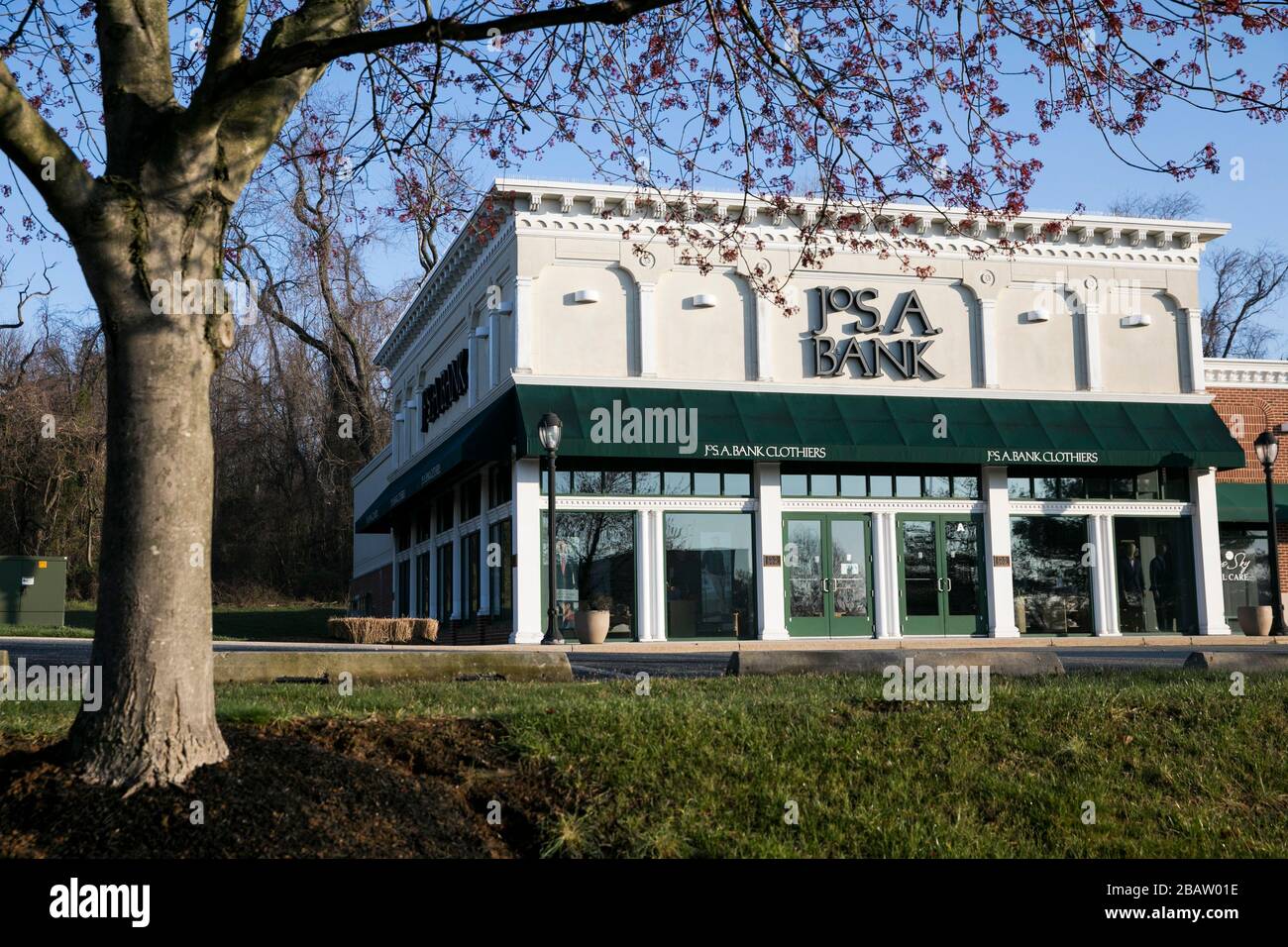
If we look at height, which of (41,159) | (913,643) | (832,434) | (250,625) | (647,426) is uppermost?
(647,426)

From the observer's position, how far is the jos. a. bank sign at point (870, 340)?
2656 centimetres

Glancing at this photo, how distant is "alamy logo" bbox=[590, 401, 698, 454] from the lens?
2431 cm

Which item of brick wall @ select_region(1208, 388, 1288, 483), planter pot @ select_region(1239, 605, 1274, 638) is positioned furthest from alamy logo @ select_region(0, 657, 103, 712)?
brick wall @ select_region(1208, 388, 1288, 483)

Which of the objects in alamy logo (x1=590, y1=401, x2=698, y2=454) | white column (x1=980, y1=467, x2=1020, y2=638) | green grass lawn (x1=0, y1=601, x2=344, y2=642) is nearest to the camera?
alamy logo (x1=590, y1=401, x2=698, y2=454)

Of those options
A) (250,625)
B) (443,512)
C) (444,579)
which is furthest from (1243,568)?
(250,625)

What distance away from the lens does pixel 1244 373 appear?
100 ft

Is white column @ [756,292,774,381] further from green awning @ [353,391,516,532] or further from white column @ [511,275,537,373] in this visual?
green awning @ [353,391,516,532]

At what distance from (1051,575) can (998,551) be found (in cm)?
154

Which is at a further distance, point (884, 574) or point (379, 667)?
point (884, 574)

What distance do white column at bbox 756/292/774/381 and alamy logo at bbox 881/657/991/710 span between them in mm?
15480

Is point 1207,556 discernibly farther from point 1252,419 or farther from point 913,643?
point 913,643
